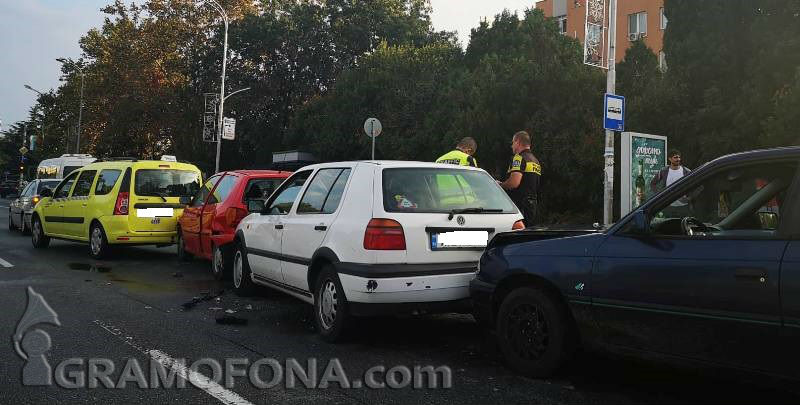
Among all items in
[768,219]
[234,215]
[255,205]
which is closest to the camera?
[768,219]

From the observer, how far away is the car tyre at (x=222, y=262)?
29.7ft

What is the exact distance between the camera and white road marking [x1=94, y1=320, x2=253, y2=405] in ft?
13.5

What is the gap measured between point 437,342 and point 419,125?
21.3 metres

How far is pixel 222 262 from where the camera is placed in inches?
356

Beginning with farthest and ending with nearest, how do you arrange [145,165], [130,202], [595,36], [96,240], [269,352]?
[595,36]
[96,240]
[145,165]
[130,202]
[269,352]

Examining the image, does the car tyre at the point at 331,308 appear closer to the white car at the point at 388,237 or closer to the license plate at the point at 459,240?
the white car at the point at 388,237

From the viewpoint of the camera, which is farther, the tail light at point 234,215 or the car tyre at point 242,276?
A: the tail light at point 234,215

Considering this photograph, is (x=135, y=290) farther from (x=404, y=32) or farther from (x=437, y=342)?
(x=404, y=32)

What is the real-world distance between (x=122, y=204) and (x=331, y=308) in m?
Result: 6.71

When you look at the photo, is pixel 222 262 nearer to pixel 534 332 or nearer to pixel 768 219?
pixel 534 332

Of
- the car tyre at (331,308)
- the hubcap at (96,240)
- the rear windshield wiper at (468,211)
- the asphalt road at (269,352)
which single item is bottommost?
the asphalt road at (269,352)

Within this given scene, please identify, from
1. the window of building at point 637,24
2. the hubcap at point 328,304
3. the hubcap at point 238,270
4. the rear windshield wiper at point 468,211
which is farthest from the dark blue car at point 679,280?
the window of building at point 637,24

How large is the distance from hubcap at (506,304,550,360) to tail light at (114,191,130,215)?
8153 millimetres

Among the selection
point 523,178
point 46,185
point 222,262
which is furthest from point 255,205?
point 46,185
